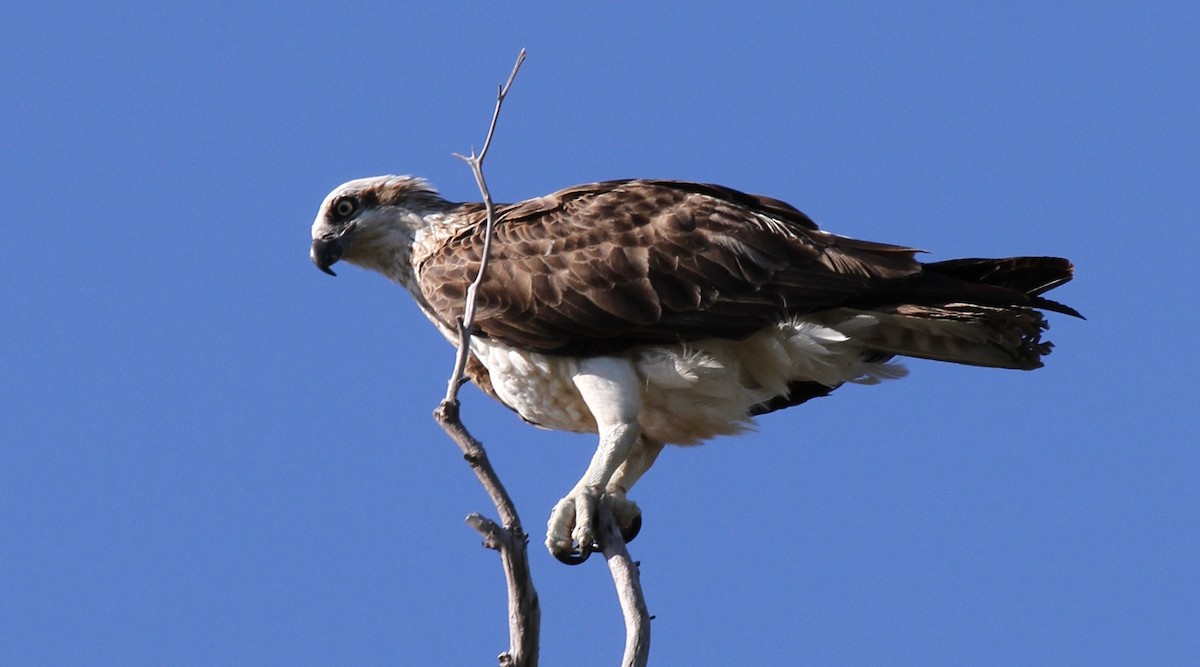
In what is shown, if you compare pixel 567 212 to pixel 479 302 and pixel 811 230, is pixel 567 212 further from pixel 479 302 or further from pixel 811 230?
pixel 811 230

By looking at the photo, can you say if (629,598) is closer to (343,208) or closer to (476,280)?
(476,280)

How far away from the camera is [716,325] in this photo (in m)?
8.48

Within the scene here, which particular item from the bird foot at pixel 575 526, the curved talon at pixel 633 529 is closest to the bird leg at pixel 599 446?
the bird foot at pixel 575 526

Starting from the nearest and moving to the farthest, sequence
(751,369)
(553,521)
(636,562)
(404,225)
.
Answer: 1. (636,562)
2. (553,521)
3. (751,369)
4. (404,225)

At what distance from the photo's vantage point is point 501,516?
22.1 feet

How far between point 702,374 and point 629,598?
1.53 metres

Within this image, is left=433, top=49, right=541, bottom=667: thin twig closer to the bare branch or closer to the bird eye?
the bare branch

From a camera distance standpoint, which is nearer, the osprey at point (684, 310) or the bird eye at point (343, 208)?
the osprey at point (684, 310)

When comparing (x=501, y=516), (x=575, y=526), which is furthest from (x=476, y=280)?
(x=575, y=526)

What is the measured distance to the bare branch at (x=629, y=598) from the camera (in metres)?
7.27

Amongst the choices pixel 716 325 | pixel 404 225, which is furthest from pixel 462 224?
pixel 716 325

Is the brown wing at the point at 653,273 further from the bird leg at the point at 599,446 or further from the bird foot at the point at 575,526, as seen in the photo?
the bird foot at the point at 575,526

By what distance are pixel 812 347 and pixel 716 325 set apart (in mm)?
506

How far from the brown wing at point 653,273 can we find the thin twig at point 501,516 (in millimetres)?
1777
